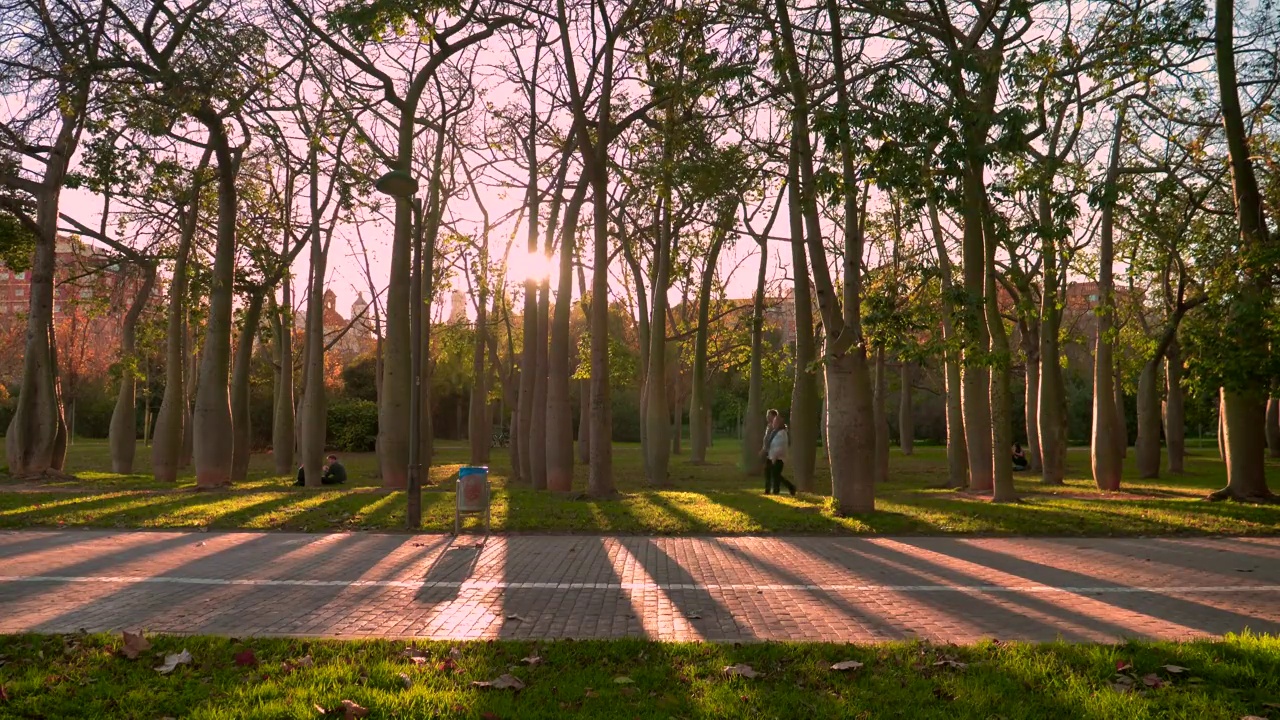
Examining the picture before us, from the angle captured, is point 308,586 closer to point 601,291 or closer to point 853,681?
point 853,681

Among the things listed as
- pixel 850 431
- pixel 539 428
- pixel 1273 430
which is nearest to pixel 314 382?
pixel 539 428

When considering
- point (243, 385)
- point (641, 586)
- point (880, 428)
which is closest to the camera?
point (641, 586)

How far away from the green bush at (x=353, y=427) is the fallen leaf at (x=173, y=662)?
40923 millimetres

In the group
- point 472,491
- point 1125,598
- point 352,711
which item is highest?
point 472,491

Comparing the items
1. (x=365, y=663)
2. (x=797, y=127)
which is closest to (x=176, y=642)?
(x=365, y=663)

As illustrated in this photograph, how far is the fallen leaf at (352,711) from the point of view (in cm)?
451

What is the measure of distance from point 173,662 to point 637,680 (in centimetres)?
284

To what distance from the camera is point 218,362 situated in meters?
18.9

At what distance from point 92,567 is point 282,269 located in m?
14.2

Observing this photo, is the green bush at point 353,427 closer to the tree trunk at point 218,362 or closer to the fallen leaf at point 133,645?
the tree trunk at point 218,362

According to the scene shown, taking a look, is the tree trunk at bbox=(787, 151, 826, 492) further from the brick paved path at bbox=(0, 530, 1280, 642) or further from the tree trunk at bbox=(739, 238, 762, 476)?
the brick paved path at bbox=(0, 530, 1280, 642)

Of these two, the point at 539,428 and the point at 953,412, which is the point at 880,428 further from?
the point at 539,428

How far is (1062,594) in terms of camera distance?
7910 mm

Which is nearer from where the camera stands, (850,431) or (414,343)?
(414,343)
